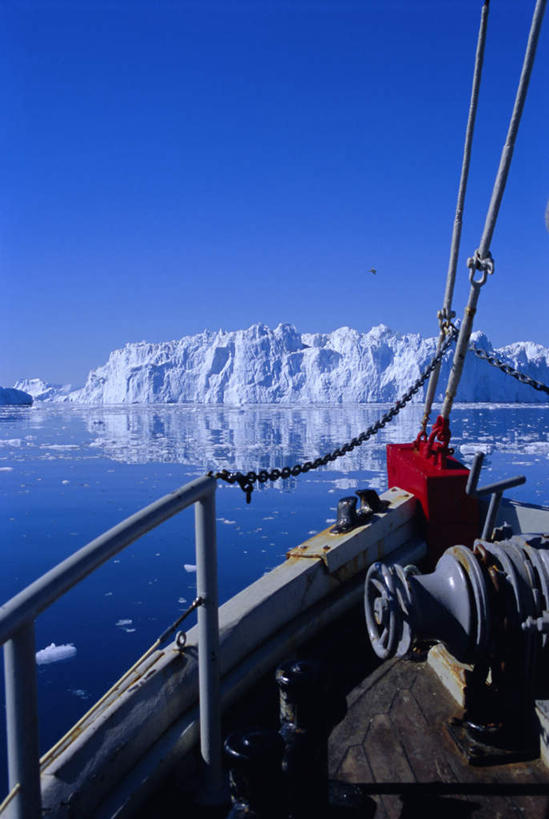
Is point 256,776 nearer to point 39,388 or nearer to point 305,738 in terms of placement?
point 305,738

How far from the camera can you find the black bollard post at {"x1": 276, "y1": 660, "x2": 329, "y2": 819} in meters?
1.23

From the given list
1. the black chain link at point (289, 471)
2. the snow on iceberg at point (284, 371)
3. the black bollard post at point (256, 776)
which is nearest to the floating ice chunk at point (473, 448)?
the black chain link at point (289, 471)

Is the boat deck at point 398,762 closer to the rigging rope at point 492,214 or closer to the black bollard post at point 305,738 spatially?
the black bollard post at point 305,738

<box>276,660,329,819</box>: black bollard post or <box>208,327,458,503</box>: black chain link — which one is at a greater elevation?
<box>208,327,458,503</box>: black chain link

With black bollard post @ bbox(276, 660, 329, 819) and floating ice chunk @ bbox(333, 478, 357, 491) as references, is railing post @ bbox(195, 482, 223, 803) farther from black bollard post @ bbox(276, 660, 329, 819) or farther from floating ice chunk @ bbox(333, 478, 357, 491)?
floating ice chunk @ bbox(333, 478, 357, 491)

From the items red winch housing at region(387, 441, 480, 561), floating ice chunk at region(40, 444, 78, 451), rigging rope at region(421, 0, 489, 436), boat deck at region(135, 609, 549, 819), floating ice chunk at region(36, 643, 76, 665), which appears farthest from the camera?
floating ice chunk at region(40, 444, 78, 451)

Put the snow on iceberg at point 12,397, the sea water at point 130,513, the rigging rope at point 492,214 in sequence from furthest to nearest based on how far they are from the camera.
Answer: the snow on iceberg at point 12,397 → the sea water at point 130,513 → the rigging rope at point 492,214

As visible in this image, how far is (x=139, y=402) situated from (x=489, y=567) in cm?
8121

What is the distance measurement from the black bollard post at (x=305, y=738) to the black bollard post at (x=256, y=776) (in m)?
0.07

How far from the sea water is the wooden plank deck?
2.94 meters

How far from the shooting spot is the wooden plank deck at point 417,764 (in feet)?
4.77

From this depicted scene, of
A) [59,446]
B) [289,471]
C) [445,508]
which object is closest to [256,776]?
[289,471]

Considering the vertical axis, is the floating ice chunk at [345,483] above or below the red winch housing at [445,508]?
below

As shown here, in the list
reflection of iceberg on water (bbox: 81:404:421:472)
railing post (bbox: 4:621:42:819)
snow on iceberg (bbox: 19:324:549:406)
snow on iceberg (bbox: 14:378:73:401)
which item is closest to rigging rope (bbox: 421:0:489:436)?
railing post (bbox: 4:621:42:819)
